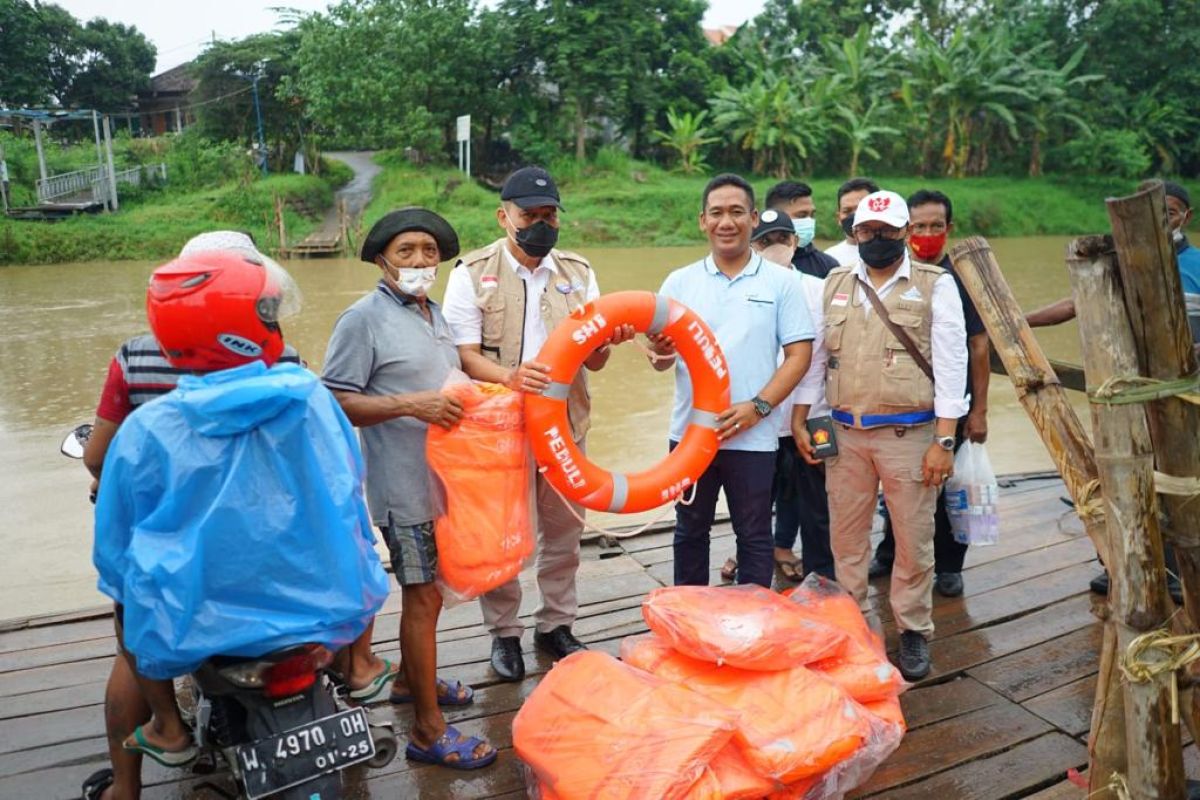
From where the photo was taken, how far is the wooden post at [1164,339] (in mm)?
1576

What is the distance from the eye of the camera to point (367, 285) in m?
13.7

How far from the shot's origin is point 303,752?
154cm

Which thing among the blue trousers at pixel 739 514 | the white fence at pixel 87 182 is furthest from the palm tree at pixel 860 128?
the blue trousers at pixel 739 514

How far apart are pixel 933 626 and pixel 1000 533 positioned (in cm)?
105

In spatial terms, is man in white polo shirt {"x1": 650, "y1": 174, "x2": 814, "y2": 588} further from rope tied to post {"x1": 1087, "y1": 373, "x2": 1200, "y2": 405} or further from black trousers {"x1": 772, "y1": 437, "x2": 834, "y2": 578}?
rope tied to post {"x1": 1087, "y1": 373, "x2": 1200, "y2": 405}

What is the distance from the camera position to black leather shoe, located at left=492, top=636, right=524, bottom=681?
254cm

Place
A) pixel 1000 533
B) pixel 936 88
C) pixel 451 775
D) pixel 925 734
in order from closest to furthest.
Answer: pixel 451 775 → pixel 925 734 → pixel 1000 533 → pixel 936 88

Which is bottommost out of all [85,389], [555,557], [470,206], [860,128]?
[85,389]

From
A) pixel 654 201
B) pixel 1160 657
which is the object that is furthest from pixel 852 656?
pixel 654 201

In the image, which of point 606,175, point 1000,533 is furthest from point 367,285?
point 1000,533

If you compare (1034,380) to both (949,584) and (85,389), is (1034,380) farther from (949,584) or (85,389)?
(85,389)

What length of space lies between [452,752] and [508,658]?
456 millimetres

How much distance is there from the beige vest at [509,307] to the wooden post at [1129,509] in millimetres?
1293

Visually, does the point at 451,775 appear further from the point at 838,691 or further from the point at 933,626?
the point at 933,626
